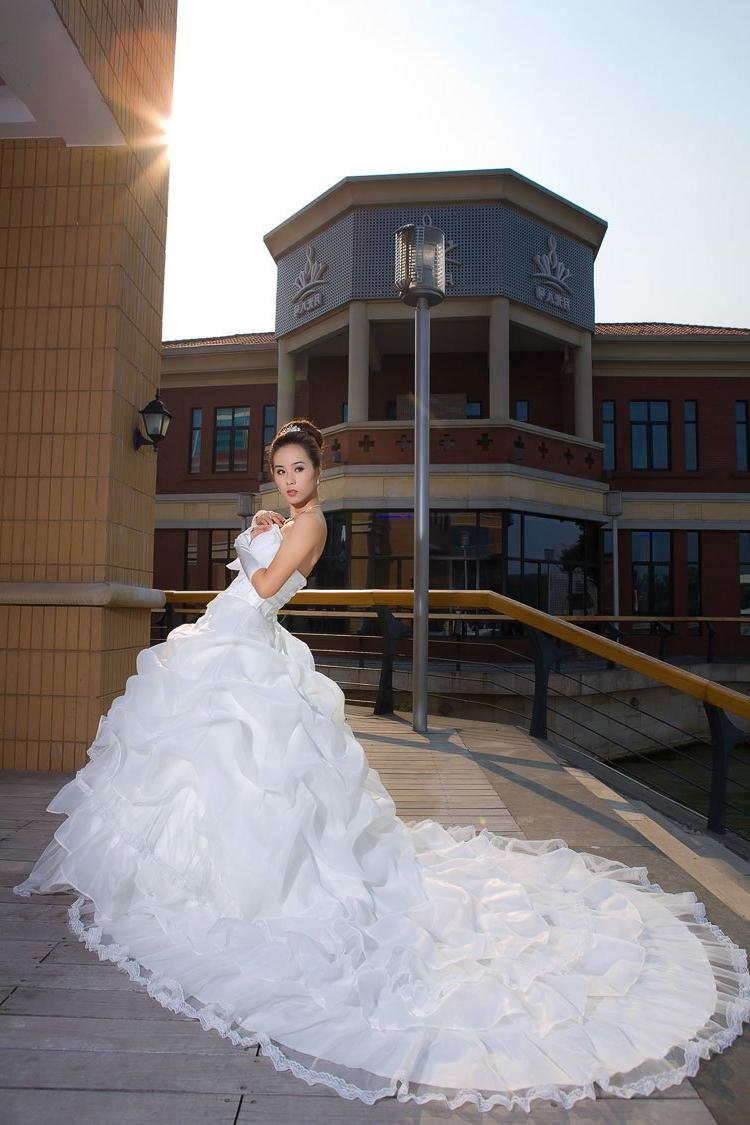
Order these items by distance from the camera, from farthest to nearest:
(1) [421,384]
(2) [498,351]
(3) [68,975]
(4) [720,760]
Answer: (2) [498,351] → (1) [421,384] → (4) [720,760] → (3) [68,975]

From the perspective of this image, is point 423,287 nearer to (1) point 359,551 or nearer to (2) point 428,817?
(2) point 428,817

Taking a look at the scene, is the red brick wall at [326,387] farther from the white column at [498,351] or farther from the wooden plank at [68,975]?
the wooden plank at [68,975]

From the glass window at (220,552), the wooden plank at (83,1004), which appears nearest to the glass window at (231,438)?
the glass window at (220,552)

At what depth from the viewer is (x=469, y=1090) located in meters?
1.55

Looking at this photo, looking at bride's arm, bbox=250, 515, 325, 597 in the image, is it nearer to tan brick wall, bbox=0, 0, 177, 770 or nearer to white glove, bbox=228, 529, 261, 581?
white glove, bbox=228, 529, 261, 581

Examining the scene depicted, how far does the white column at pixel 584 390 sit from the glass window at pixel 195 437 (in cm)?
1043

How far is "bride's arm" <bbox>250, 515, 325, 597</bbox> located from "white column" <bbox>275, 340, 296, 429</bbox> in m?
15.9

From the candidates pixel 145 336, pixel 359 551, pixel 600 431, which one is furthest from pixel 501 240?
pixel 145 336

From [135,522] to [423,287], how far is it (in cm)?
294

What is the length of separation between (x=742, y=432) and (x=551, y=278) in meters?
Answer: 7.35

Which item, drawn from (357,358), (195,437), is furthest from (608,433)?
(195,437)

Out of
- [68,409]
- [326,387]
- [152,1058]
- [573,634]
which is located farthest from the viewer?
[326,387]

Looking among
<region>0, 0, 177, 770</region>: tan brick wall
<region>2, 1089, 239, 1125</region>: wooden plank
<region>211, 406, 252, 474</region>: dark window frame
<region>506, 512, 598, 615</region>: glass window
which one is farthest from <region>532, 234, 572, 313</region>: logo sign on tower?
<region>2, 1089, 239, 1125</region>: wooden plank

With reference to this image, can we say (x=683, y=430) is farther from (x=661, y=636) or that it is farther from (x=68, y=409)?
(x=68, y=409)
